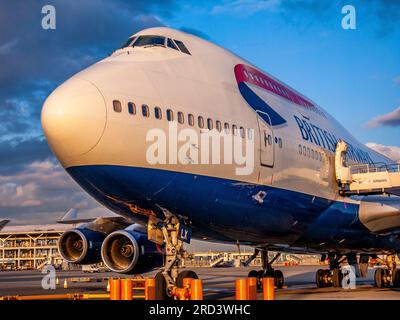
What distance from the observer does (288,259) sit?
104 m

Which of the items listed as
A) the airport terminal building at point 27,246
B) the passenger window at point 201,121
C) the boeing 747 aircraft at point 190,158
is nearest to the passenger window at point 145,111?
the boeing 747 aircraft at point 190,158

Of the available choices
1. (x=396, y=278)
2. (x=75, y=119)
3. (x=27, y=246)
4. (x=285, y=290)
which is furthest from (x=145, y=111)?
(x=27, y=246)

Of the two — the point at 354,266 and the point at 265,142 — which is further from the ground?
the point at 265,142

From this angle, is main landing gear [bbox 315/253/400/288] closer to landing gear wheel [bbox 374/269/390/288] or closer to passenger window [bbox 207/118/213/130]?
landing gear wheel [bbox 374/269/390/288]

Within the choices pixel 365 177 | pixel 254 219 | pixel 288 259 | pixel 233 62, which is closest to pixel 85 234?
pixel 254 219

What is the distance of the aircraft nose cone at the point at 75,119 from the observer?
397 inches

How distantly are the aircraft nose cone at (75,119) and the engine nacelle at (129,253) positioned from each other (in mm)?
5704

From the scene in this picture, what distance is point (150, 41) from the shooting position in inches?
508

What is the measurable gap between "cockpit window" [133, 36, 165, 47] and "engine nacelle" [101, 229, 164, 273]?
538cm

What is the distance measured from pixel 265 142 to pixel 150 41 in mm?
3544

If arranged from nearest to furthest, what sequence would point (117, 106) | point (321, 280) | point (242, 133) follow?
1. point (117, 106)
2. point (242, 133)
3. point (321, 280)

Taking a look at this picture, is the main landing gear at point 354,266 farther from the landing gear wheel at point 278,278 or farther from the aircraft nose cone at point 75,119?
the aircraft nose cone at point 75,119

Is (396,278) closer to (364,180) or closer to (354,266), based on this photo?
(354,266)
